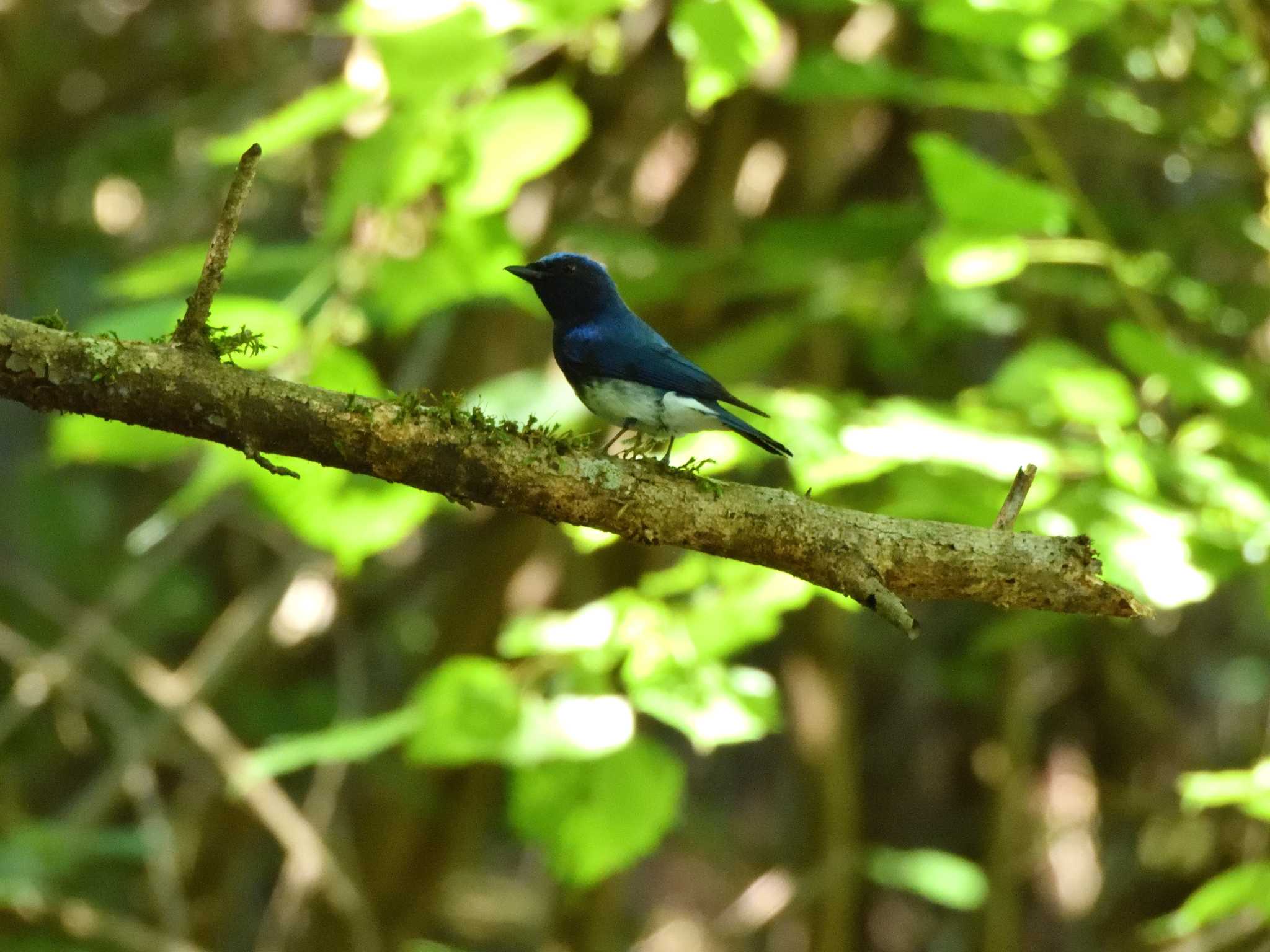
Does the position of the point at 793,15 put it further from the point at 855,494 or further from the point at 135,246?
the point at 135,246

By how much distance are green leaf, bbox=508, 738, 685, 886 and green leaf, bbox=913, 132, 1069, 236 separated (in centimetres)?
168

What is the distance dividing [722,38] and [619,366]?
803 millimetres

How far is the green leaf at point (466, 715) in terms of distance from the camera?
347 centimetres

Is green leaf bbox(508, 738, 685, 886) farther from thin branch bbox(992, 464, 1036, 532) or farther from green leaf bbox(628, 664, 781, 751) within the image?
thin branch bbox(992, 464, 1036, 532)

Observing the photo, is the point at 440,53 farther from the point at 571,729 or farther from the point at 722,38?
the point at 571,729

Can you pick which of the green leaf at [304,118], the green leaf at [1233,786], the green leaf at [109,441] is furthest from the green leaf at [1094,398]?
the green leaf at [109,441]

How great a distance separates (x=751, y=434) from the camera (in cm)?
286

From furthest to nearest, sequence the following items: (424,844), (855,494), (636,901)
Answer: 1. (636,901)
2. (424,844)
3. (855,494)

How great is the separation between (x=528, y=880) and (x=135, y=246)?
16.6 feet

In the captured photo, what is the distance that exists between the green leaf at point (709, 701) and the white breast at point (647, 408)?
2.00 ft

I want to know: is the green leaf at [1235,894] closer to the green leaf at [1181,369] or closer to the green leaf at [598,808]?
the green leaf at [1181,369]

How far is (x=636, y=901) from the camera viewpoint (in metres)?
10.8

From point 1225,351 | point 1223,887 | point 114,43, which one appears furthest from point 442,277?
point 114,43

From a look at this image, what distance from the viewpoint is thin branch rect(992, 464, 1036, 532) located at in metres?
2.39
